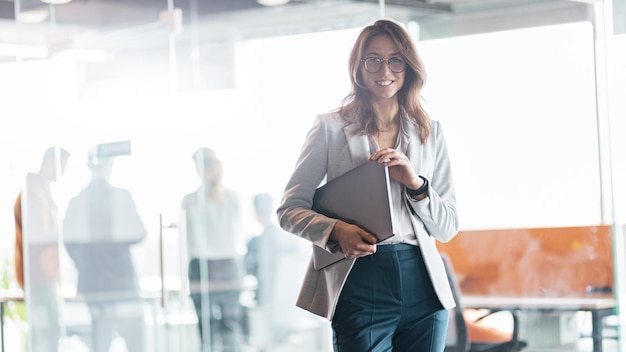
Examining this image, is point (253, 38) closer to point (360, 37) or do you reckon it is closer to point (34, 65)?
point (34, 65)

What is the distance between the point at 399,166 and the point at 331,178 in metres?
0.22

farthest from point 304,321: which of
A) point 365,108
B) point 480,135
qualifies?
point 365,108

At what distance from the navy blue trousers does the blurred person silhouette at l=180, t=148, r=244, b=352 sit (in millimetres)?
2594

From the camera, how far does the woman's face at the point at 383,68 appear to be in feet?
8.35

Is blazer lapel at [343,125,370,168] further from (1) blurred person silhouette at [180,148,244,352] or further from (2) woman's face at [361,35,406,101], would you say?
(1) blurred person silhouette at [180,148,244,352]

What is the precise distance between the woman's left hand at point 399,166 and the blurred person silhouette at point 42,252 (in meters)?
3.20

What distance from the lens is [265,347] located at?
5.00 meters

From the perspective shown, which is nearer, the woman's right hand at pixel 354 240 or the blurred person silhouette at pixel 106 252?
the woman's right hand at pixel 354 240

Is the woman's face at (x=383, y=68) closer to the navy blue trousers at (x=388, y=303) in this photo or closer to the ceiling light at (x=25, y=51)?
the navy blue trousers at (x=388, y=303)

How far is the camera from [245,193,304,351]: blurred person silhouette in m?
4.90

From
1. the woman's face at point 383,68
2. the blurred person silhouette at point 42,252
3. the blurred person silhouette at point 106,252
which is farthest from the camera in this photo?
the blurred person silhouette at point 42,252

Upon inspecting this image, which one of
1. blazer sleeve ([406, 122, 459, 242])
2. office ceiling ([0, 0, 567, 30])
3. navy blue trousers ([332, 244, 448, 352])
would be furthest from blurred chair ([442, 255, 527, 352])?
navy blue trousers ([332, 244, 448, 352])

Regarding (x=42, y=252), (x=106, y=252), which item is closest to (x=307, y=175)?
(x=106, y=252)

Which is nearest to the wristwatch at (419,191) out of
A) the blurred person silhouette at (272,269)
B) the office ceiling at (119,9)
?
the office ceiling at (119,9)
